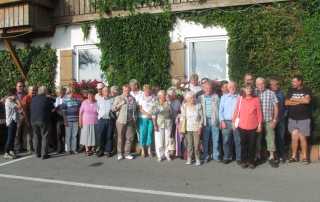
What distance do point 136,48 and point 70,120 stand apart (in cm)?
335

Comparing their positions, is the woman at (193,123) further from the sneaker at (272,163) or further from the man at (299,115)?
the man at (299,115)

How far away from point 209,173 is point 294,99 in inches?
100

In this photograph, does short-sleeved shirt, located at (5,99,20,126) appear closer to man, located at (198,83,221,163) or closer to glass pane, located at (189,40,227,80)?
man, located at (198,83,221,163)

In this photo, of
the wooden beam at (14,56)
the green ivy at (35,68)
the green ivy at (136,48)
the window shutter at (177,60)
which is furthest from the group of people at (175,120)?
the wooden beam at (14,56)

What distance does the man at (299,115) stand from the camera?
290 inches

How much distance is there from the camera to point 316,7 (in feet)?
29.9

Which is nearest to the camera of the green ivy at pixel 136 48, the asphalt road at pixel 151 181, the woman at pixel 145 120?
the asphalt road at pixel 151 181

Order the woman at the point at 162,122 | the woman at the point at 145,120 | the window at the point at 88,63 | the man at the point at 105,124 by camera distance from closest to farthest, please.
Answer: the woman at the point at 162,122 → the woman at the point at 145,120 → the man at the point at 105,124 → the window at the point at 88,63

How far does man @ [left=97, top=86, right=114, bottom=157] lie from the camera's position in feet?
27.8

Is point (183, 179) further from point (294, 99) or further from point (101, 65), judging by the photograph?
point (101, 65)

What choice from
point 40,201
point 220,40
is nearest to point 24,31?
point 220,40

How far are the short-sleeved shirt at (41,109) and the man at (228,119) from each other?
4255 millimetres

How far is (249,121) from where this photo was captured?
7074 mm

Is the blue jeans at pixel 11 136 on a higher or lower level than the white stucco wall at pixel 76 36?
lower
